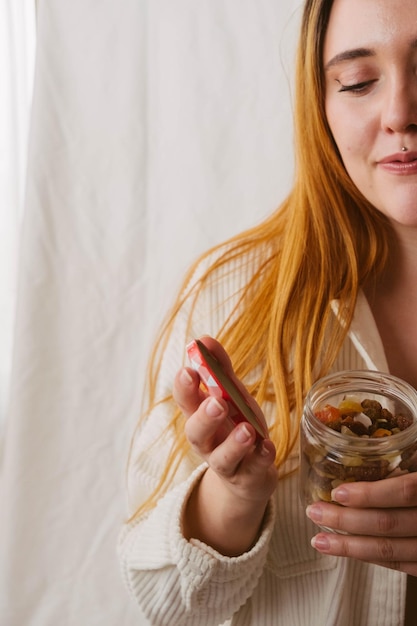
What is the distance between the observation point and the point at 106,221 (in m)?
1.12

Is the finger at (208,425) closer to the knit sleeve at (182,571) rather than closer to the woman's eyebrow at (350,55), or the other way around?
the knit sleeve at (182,571)

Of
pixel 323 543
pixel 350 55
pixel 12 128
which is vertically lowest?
pixel 323 543

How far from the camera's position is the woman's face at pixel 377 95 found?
0.69 m

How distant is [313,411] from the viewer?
61cm

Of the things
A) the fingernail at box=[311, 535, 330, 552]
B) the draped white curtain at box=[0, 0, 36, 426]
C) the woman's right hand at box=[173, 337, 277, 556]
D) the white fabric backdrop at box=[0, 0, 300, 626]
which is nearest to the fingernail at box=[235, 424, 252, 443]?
the woman's right hand at box=[173, 337, 277, 556]

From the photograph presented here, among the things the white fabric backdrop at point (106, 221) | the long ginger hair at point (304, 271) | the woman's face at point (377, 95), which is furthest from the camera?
the white fabric backdrop at point (106, 221)

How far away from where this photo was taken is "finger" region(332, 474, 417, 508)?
22.1 inches

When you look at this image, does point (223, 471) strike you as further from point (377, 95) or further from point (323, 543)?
point (377, 95)

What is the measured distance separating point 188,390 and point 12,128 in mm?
694

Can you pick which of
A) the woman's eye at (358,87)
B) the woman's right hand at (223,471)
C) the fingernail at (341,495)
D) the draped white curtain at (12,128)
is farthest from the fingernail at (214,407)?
the draped white curtain at (12,128)

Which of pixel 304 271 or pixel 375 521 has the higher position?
pixel 304 271

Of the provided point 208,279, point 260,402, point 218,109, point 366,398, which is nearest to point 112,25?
point 218,109

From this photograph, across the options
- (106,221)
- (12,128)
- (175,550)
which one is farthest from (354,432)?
(12,128)

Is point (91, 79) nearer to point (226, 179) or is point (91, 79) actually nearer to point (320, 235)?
point (226, 179)
